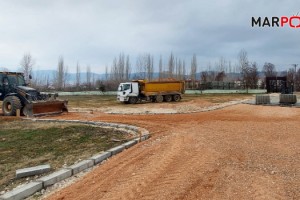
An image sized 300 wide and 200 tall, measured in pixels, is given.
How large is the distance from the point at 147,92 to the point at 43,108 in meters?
12.7

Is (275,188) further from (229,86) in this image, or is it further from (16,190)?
(229,86)

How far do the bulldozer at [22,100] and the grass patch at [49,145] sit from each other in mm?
4850

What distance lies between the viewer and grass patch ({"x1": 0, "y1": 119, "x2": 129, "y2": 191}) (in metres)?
6.79

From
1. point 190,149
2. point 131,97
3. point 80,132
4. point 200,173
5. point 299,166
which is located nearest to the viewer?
point 200,173

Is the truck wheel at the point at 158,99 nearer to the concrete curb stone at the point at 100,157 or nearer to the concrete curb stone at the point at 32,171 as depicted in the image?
the concrete curb stone at the point at 100,157

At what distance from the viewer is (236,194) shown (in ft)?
15.3

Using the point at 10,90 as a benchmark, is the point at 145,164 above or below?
below

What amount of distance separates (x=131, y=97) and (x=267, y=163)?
22697 millimetres

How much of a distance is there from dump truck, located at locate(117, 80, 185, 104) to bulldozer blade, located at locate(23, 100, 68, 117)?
10.5 metres

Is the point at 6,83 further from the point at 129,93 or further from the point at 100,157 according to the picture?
the point at 100,157

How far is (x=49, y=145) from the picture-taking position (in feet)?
28.7

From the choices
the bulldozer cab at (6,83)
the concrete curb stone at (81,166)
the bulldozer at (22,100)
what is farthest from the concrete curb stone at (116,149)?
the bulldozer cab at (6,83)

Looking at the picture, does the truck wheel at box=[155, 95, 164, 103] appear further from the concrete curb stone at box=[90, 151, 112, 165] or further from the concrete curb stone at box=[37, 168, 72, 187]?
the concrete curb stone at box=[37, 168, 72, 187]

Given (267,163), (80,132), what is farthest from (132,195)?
(80,132)
